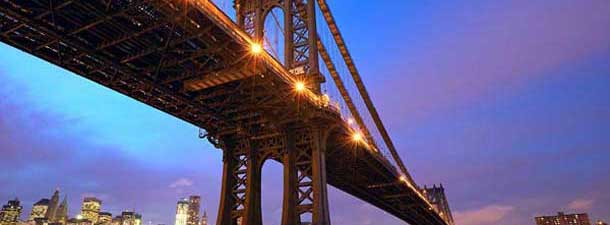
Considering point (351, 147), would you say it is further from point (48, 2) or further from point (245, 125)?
point (48, 2)

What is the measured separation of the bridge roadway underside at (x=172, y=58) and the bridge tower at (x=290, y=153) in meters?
0.78

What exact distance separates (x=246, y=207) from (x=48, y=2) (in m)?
17.4

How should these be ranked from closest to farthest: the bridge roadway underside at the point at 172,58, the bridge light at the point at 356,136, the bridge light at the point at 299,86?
the bridge roadway underside at the point at 172,58 → the bridge light at the point at 299,86 → the bridge light at the point at 356,136

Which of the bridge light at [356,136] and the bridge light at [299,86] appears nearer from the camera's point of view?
the bridge light at [299,86]

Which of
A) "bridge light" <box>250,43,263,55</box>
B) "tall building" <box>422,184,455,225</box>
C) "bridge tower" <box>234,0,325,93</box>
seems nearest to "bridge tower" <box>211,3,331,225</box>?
"bridge tower" <box>234,0,325,93</box>

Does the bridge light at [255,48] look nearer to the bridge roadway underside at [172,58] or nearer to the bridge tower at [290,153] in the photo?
the bridge roadway underside at [172,58]

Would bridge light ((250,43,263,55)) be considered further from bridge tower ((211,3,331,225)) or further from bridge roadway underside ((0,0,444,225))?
bridge tower ((211,3,331,225))

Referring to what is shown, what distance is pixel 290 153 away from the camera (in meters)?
30.4

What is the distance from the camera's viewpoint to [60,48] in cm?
2178

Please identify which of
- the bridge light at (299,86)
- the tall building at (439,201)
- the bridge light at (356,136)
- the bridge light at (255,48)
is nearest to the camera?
the bridge light at (255,48)

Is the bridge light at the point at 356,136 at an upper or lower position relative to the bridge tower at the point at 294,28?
lower

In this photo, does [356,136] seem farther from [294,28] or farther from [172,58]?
[172,58]

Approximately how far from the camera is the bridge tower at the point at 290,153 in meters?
28.5

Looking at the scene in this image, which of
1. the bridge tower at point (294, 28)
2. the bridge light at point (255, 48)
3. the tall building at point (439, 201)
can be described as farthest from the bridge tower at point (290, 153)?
the tall building at point (439, 201)
